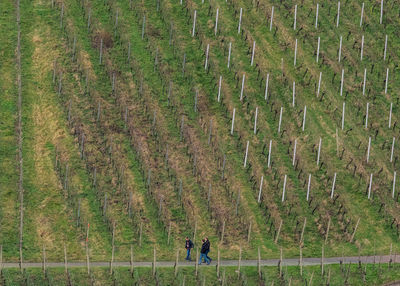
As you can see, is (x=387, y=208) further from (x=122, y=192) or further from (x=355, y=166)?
(x=122, y=192)

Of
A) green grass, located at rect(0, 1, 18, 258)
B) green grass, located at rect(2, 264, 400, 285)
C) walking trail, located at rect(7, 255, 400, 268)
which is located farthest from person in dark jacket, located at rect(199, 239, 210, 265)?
green grass, located at rect(0, 1, 18, 258)

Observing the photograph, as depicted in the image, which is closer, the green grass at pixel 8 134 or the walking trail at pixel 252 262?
the walking trail at pixel 252 262

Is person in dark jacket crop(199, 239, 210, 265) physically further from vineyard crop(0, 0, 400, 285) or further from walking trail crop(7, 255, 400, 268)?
vineyard crop(0, 0, 400, 285)

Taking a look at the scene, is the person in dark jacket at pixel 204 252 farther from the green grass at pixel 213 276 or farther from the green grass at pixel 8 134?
the green grass at pixel 8 134

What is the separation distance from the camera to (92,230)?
77812mm

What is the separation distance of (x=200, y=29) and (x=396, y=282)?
2770cm

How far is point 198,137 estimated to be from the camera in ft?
278

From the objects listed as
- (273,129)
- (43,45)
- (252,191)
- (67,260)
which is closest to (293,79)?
(273,129)

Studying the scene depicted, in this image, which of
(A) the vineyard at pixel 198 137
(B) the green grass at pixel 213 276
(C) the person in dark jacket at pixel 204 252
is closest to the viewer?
(B) the green grass at pixel 213 276

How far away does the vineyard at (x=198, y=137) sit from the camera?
77438mm

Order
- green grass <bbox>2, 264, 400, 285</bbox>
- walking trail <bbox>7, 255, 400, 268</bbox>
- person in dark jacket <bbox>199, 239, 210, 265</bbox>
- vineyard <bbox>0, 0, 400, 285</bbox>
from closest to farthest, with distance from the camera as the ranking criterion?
green grass <bbox>2, 264, 400, 285</bbox>, walking trail <bbox>7, 255, 400, 268</bbox>, person in dark jacket <bbox>199, 239, 210, 265</bbox>, vineyard <bbox>0, 0, 400, 285</bbox>

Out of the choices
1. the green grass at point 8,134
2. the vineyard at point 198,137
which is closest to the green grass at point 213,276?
the vineyard at point 198,137

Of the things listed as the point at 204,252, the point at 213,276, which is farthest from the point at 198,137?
the point at 213,276

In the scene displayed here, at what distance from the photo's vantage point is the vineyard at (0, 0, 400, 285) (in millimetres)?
77438
